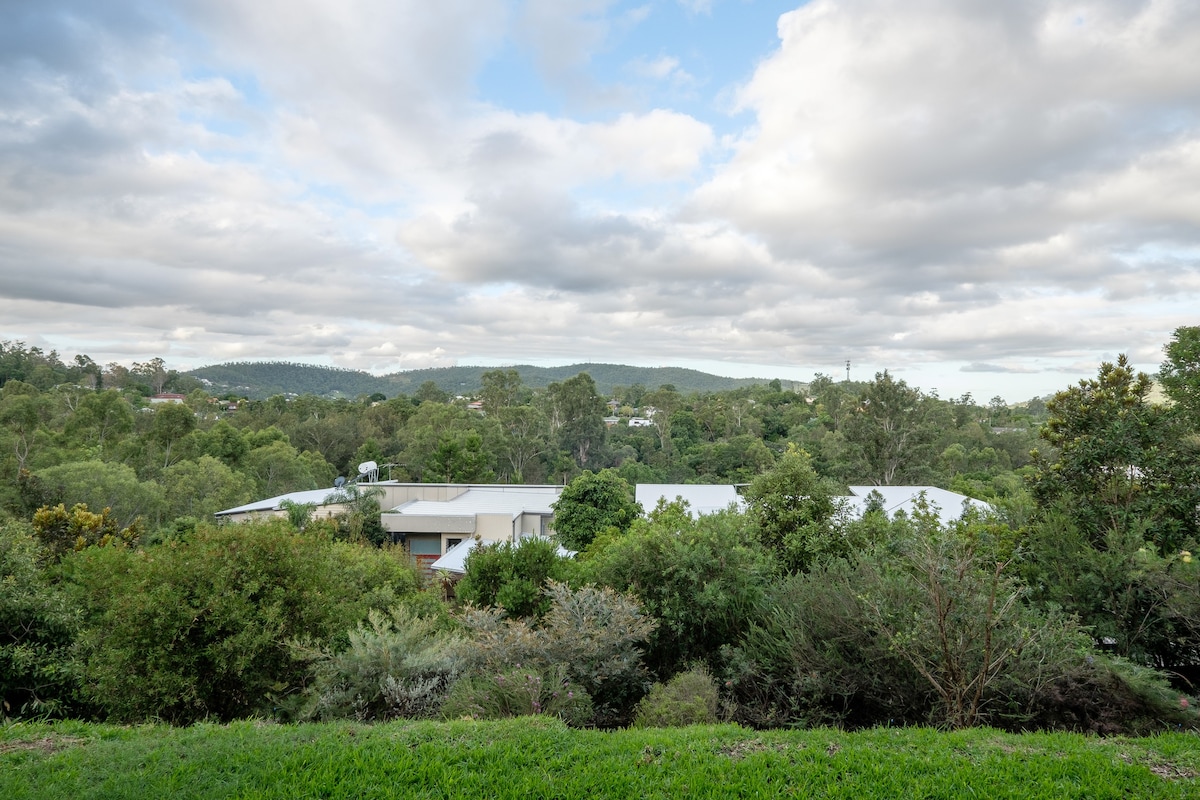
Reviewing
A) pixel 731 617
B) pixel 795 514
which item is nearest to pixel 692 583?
pixel 731 617

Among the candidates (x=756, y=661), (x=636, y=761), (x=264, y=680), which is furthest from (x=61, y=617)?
(x=756, y=661)

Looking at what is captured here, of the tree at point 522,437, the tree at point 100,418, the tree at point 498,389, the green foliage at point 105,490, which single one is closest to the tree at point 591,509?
the green foliage at point 105,490

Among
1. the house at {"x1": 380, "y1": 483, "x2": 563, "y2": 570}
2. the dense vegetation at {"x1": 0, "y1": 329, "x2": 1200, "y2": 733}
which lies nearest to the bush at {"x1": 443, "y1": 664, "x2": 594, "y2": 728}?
the dense vegetation at {"x1": 0, "y1": 329, "x2": 1200, "y2": 733}

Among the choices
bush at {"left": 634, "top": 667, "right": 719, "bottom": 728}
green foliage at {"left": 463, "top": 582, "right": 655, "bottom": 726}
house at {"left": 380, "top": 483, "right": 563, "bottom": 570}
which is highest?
green foliage at {"left": 463, "top": 582, "right": 655, "bottom": 726}

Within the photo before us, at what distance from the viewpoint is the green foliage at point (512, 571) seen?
9.46 metres

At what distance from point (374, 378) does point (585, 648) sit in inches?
4877

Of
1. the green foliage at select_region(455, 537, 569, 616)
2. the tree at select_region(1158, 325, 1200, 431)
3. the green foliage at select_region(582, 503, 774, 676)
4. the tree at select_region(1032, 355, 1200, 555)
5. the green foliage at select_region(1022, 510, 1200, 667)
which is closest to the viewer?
the green foliage at select_region(1022, 510, 1200, 667)

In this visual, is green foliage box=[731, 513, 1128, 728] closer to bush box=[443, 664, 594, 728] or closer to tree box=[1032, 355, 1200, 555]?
bush box=[443, 664, 594, 728]

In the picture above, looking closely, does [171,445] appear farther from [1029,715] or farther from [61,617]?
[1029,715]

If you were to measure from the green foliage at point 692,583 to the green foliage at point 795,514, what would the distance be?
3.11 ft

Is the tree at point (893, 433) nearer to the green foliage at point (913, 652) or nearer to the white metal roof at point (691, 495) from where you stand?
the white metal roof at point (691, 495)

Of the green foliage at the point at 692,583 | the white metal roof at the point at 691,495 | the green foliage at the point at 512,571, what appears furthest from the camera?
the white metal roof at the point at 691,495

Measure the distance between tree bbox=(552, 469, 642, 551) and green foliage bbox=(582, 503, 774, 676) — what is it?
11.0 meters

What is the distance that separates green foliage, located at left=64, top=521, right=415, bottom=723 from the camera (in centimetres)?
557
